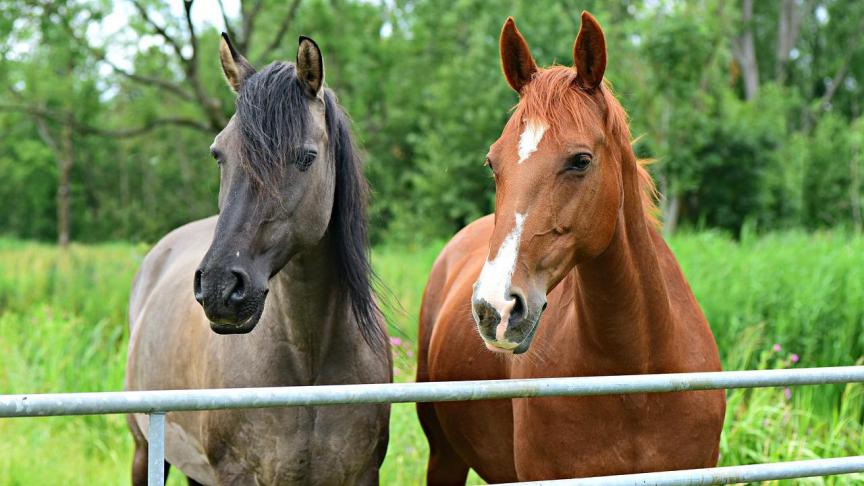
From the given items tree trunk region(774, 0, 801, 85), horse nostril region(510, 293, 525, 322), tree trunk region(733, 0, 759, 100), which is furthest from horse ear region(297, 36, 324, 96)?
tree trunk region(774, 0, 801, 85)

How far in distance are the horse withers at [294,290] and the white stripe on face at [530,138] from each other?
83cm

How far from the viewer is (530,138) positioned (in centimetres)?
256

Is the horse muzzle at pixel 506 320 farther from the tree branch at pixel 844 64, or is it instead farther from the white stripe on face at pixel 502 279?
the tree branch at pixel 844 64

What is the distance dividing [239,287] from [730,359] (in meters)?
4.14

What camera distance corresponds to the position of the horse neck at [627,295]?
2805mm

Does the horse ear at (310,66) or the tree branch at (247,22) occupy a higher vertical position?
the tree branch at (247,22)

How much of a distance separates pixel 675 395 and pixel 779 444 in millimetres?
2566

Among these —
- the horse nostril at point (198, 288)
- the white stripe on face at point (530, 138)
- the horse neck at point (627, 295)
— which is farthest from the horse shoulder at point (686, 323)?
the horse nostril at point (198, 288)

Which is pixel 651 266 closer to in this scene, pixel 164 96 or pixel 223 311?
pixel 223 311

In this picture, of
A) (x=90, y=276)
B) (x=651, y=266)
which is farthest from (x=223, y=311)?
(x=90, y=276)

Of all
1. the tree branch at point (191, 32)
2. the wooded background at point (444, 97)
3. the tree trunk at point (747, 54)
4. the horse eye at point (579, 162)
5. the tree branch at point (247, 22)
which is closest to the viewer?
the horse eye at point (579, 162)

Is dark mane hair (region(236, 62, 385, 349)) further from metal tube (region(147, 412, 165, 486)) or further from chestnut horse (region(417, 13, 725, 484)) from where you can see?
metal tube (region(147, 412, 165, 486))

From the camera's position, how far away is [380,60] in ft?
50.4

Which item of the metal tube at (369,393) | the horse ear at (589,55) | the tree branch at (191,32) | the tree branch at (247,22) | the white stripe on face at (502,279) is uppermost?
the tree branch at (247,22)
